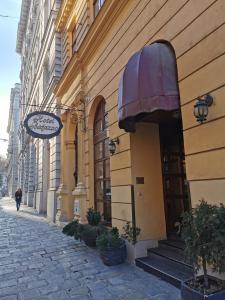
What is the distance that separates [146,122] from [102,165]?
9.00 ft

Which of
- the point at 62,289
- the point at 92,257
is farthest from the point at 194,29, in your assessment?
the point at 92,257

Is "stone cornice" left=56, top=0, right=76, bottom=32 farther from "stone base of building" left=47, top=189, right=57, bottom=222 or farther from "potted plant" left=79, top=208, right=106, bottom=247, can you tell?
"potted plant" left=79, top=208, right=106, bottom=247

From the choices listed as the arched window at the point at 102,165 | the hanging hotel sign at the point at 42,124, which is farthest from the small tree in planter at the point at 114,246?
the hanging hotel sign at the point at 42,124

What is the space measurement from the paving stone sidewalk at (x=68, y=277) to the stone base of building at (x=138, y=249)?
0.71ft

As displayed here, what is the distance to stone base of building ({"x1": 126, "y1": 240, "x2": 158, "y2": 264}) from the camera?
633 centimetres

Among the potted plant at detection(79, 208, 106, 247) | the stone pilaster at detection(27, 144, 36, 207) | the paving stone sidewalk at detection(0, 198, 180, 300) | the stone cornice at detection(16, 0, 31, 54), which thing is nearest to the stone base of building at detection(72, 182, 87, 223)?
the potted plant at detection(79, 208, 106, 247)

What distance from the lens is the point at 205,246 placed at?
355 centimetres

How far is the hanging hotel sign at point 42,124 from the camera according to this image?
10594mm

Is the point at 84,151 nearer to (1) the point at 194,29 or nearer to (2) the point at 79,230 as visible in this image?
(2) the point at 79,230

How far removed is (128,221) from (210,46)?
4.07 meters

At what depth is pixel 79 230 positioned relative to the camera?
8.19 m

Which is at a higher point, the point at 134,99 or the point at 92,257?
the point at 134,99

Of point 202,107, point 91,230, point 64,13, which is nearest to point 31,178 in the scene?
point 64,13

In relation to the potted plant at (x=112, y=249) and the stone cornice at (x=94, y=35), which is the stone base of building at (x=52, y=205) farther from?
the potted plant at (x=112, y=249)
